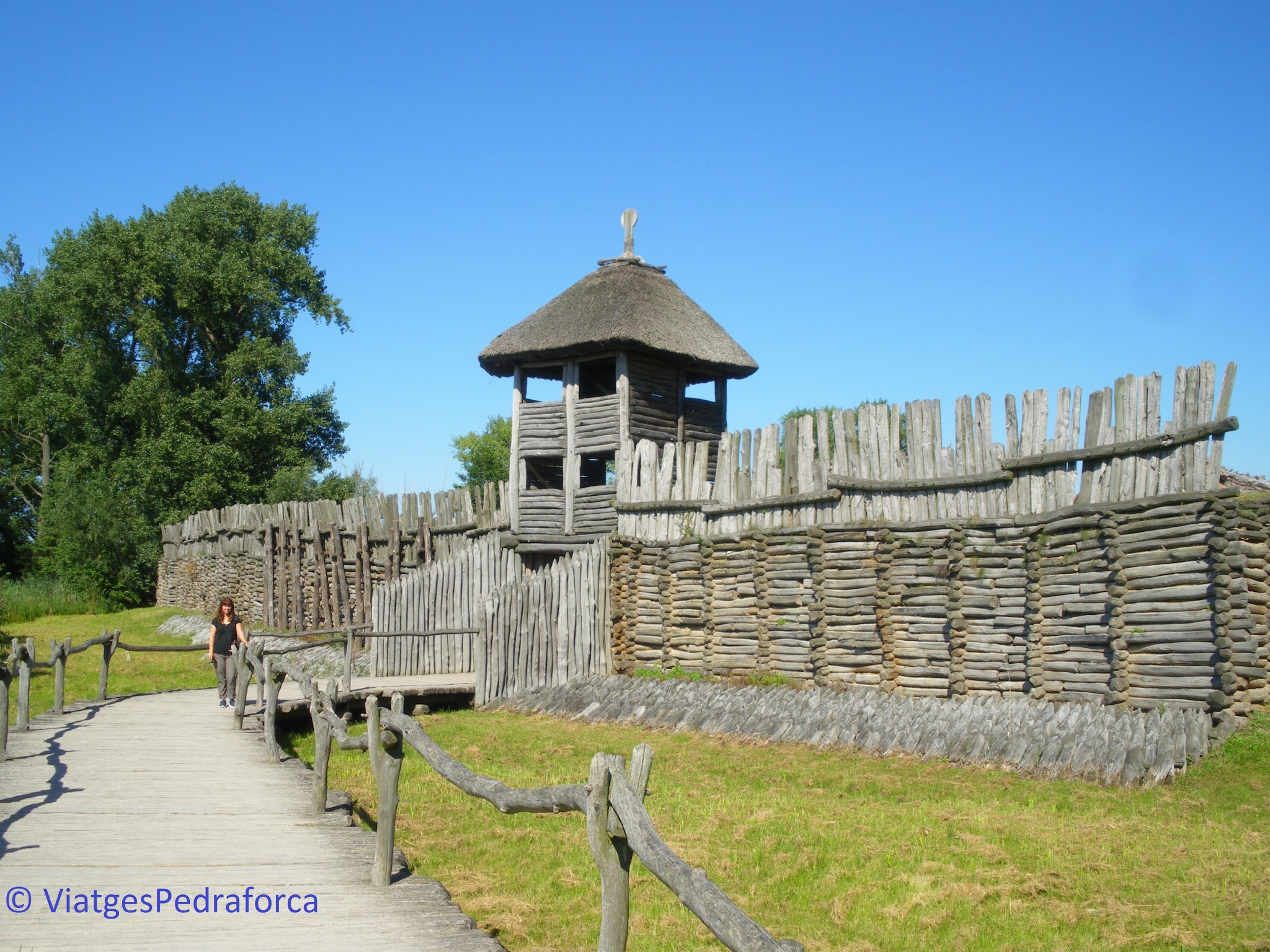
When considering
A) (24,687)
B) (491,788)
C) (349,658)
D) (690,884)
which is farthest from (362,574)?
(690,884)

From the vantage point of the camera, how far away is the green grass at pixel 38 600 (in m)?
32.0

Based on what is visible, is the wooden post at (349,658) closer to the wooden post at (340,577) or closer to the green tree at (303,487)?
the wooden post at (340,577)

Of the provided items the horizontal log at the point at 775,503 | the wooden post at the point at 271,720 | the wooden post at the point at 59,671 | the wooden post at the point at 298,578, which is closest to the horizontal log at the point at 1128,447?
the horizontal log at the point at 775,503

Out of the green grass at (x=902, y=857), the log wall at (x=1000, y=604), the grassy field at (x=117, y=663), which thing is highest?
the log wall at (x=1000, y=604)

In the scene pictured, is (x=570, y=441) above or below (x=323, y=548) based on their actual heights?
above

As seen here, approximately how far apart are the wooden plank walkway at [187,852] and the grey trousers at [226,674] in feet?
7.31

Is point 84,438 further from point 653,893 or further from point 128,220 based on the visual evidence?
point 653,893

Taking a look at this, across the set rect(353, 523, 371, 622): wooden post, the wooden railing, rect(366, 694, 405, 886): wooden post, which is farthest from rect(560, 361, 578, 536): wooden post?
the wooden railing

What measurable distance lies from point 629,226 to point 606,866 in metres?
17.9

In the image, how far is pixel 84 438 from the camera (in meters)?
42.8

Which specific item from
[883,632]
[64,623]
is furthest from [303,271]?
[883,632]

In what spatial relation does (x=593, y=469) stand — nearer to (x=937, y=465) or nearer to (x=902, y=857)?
(x=937, y=465)

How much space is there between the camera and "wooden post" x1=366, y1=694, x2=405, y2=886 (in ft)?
21.5

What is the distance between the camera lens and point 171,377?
126 ft
